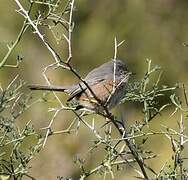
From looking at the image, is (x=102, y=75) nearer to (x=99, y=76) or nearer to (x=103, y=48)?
(x=99, y=76)

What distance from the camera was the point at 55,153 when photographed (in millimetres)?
9492

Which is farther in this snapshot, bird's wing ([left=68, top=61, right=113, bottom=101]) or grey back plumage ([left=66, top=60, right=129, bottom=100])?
bird's wing ([left=68, top=61, right=113, bottom=101])

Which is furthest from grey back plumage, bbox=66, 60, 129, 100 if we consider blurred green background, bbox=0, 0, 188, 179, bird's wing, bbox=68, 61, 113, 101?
blurred green background, bbox=0, 0, 188, 179

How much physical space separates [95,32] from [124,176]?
234cm

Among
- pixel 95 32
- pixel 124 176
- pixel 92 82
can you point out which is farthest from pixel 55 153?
pixel 92 82

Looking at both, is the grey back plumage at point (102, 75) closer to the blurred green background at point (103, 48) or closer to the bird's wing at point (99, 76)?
the bird's wing at point (99, 76)

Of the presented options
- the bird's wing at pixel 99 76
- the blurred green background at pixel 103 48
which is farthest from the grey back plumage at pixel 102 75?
the blurred green background at pixel 103 48

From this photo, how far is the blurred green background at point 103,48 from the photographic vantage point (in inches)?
373

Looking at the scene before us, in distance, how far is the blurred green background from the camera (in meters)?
9.48

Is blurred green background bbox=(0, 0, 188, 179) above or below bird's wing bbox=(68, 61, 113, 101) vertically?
above

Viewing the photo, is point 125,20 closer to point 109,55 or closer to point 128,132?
point 109,55

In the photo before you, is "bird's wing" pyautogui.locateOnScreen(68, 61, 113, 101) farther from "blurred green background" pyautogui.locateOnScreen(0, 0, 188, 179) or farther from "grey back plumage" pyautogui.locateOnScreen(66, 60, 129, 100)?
"blurred green background" pyautogui.locateOnScreen(0, 0, 188, 179)

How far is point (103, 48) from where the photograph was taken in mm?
10070

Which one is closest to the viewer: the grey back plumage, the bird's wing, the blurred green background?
the grey back plumage
